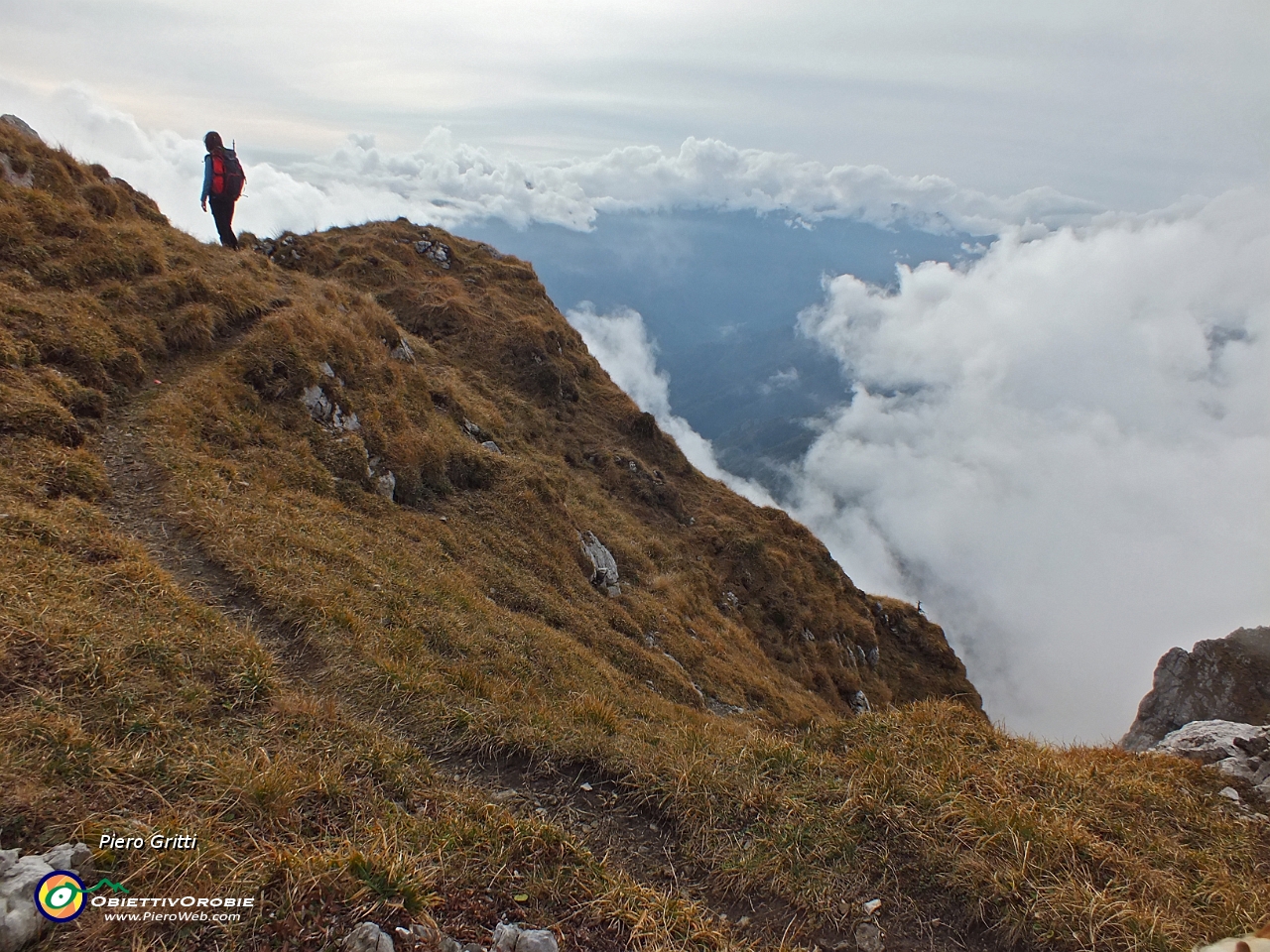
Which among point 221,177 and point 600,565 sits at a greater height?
point 221,177

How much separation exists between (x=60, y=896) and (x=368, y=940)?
214cm

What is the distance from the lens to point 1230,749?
1089cm

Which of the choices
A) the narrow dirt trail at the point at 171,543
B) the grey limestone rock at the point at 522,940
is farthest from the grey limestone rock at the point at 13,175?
the grey limestone rock at the point at 522,940

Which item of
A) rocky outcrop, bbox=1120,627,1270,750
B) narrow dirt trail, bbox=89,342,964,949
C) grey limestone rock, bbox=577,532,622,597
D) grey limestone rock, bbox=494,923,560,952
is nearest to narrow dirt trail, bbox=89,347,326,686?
narrow dirt trail, bbox=89,342,964,949

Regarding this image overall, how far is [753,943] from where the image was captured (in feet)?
19.5

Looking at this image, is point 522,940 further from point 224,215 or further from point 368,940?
point 224,215

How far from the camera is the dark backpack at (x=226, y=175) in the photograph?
20.5 m

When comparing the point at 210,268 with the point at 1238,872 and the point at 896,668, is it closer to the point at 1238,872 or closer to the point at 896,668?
the point at 1238,872

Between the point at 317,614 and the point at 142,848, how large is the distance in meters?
5.58

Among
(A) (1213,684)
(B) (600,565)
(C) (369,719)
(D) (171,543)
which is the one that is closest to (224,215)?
(D) (171,543)

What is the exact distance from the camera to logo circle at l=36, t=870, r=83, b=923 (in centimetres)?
423

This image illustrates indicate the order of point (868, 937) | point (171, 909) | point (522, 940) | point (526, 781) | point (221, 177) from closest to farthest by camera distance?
1. point (171, 909)
2. point (522, 940)
3. point (868, 937)
4. point (526, 781)
5. point (221, 177)

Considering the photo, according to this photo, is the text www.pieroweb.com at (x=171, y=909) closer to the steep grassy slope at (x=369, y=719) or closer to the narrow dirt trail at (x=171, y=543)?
the steep grassy slope at (x=369, y=719)

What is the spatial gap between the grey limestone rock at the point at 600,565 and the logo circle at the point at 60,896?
62.2ft
